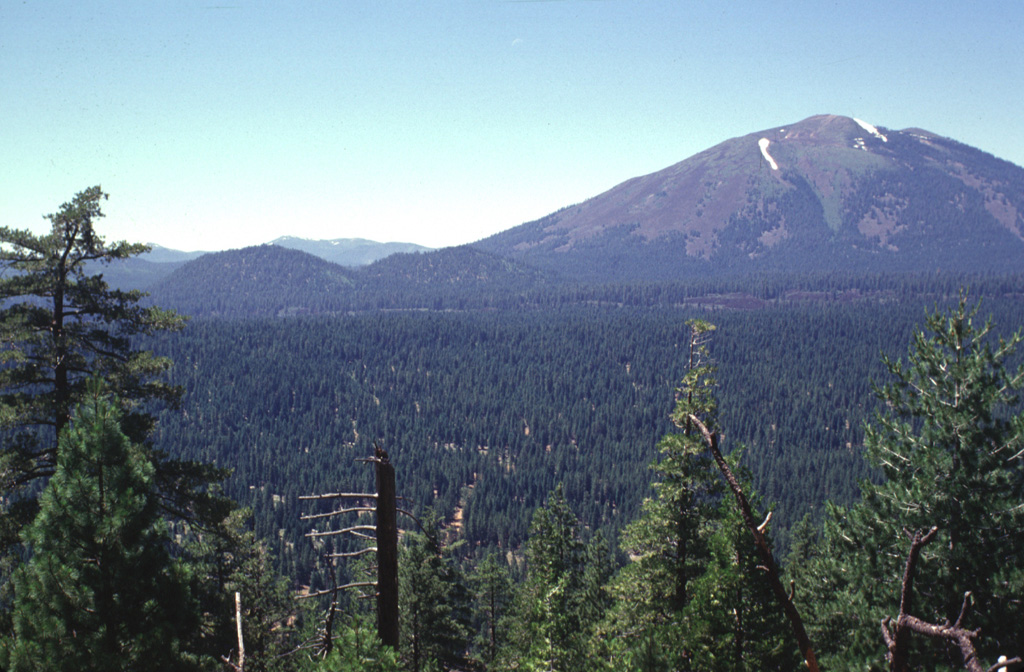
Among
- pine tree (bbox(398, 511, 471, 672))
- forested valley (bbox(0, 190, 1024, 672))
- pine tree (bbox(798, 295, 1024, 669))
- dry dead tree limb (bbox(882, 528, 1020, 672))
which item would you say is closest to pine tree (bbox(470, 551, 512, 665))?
forested valley (bbox(0, 190, 1024, 672))

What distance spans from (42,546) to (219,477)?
362 inches

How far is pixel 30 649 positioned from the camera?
8547 millimetres

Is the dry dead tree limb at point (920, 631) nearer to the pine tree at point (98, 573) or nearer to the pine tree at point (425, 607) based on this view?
the pine tree at point (98, 573)

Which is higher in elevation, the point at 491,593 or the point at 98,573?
the point at 98,573

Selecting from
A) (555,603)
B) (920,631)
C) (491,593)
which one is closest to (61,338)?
(555,603)

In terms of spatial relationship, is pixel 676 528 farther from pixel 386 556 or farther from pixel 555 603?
pixel 386 556

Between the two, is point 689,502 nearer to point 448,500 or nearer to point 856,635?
point 856,635

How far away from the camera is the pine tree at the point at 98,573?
875 centimetres

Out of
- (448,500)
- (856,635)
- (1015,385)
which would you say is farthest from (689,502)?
(448,500)

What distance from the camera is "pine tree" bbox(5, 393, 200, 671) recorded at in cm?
875

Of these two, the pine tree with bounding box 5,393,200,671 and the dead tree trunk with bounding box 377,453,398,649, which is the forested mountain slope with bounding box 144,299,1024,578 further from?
the pine tree with bounding box 5,393,200,671

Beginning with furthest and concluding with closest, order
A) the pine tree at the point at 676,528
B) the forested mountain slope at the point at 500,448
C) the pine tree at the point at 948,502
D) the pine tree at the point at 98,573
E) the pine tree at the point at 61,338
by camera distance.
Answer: the forested mountain slope at the point at 500,448 → the pine tree at the point at 676,528 → the pine tree at the point at 61,338 → the pine tree at the point at 948,502 → the pine tree at the point at 98,573

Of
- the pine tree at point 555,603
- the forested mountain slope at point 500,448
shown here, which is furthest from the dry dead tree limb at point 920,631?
the forested mountain slope at point 500,448

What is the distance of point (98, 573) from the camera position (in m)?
9.10
